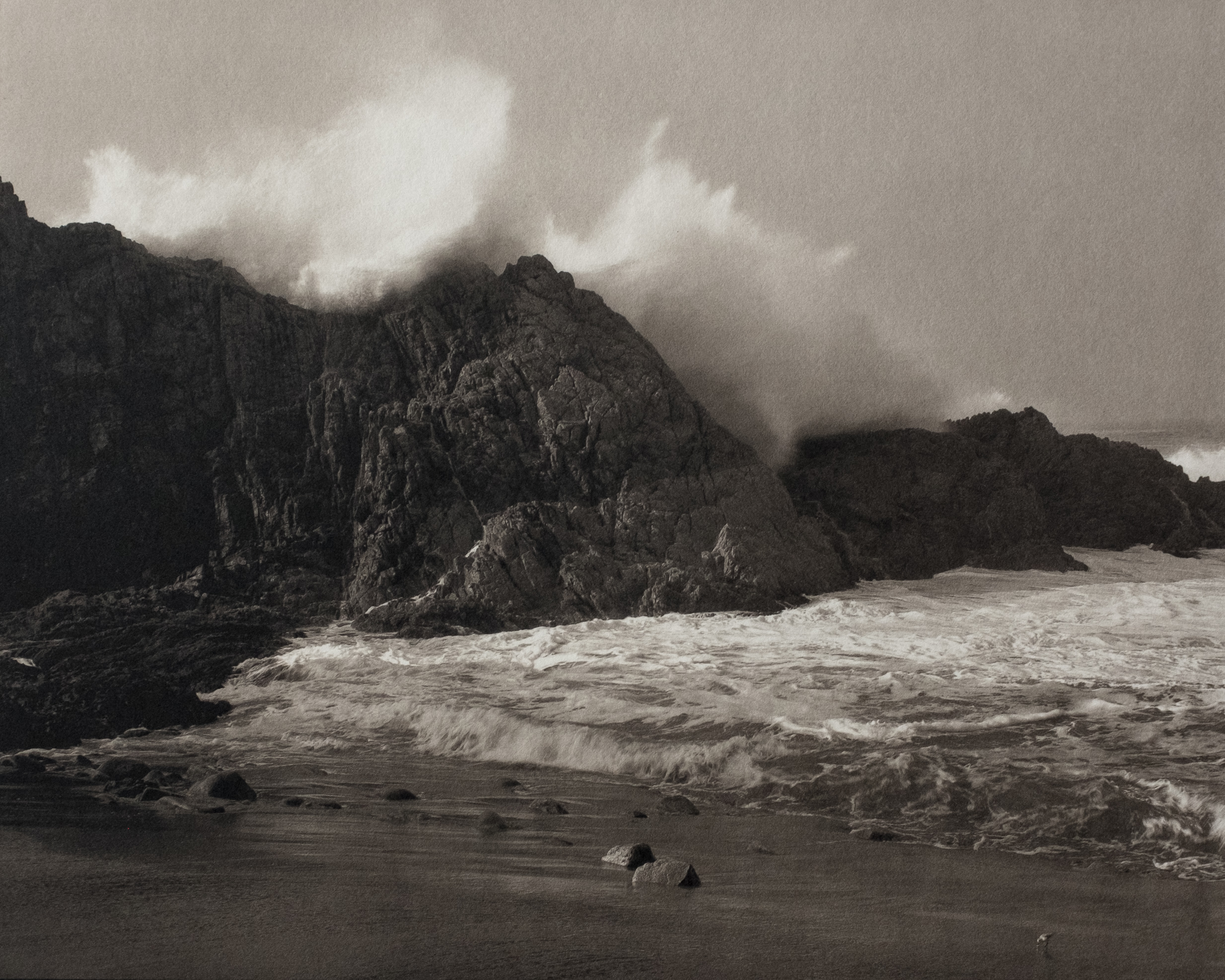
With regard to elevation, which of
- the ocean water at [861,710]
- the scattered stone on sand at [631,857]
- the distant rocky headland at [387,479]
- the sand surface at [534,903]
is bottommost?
the sand surface at [534,903]

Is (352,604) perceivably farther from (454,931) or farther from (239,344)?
(454,931)

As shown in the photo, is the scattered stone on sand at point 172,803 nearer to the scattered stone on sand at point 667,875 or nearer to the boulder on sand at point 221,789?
the boulder on sand at point 221,789

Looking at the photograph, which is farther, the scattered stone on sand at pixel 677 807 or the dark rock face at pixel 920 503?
the dark rock face at pixel 920 503

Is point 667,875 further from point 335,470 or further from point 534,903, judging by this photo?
point 335,470

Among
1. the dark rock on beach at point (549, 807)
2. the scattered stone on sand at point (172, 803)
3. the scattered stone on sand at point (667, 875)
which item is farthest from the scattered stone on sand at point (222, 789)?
the scattered stone on sand at point (667, 875)

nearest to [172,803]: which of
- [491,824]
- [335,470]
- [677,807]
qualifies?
[491,824]

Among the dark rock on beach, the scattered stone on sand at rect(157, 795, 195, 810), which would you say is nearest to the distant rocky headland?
the scattered stone on sand at rect(157, 795, 195, 810)
